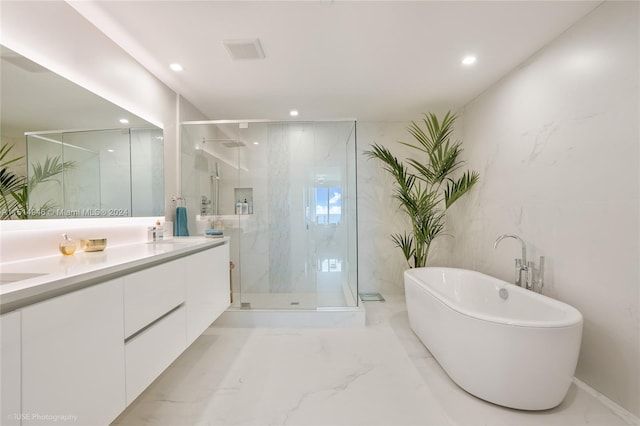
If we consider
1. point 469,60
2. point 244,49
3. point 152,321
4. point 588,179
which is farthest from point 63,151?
point 588,179

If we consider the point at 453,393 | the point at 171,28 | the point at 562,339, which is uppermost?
the point at 171,28

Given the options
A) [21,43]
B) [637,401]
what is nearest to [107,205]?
[21,43]

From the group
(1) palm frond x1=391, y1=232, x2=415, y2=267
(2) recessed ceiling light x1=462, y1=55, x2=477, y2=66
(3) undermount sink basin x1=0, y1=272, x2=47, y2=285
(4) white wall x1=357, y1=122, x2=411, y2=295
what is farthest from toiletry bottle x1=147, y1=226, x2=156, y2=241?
(2) recessed ceiling light x1=462, y1=55, x2=477, y2=66

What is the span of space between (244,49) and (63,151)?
1326 mm

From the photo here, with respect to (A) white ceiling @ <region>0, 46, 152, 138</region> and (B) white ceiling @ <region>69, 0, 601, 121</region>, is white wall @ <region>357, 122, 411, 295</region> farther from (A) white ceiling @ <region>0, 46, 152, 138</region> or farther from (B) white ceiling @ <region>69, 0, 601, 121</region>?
(A) white ceiling @ <region>0, 46, 152, 138</region>

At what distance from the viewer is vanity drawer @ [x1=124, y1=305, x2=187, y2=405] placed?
44.6 inches

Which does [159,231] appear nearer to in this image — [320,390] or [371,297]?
[320,390]

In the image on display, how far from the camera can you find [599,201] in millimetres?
1566

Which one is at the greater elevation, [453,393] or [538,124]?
[538,124]

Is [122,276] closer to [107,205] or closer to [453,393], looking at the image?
[107,205]

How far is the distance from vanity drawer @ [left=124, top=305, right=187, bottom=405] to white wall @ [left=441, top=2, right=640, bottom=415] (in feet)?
8.39

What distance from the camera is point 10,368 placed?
0.69 meters

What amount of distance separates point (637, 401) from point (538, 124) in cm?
182

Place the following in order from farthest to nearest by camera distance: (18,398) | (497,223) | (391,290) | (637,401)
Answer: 1. (391,290)
2. (497,223)
3. (637,401)
4. (18,398)
